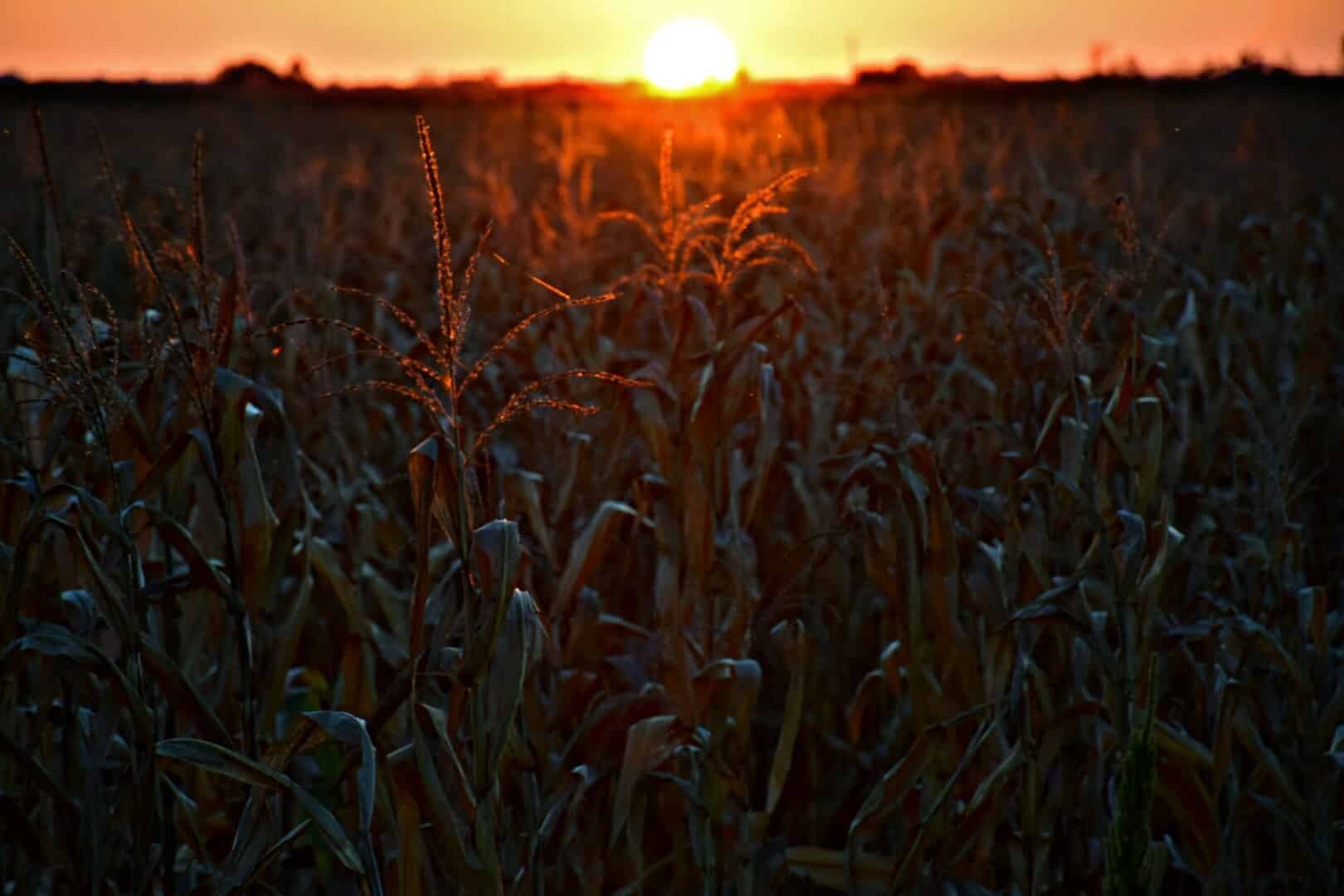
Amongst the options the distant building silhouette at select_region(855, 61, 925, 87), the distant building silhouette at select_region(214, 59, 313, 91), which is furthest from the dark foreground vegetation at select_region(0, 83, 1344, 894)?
the distant building silhouette at select_region(214, 59, 313, 91)

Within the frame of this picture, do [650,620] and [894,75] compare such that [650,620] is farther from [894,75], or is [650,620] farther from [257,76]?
[257,76]

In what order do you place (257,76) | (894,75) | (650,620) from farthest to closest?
(257,76)
(894,75)
(650,620)

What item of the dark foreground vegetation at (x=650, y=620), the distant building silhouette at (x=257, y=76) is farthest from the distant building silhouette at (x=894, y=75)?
the dark foreground vegetation at (x=650, y=620)

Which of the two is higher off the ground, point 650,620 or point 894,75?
point 894,75

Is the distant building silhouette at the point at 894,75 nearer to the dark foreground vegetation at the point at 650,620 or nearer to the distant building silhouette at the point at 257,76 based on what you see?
the distant building silhouette at the point at 257,76

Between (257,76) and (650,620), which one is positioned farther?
(257,76)

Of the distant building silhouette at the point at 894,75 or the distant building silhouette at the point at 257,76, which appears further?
the distant building silhouette at the point at 257,76

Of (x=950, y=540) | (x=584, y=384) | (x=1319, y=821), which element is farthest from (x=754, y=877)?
(x=584, y=384)

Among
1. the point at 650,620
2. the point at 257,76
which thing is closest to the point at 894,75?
the point at 257,76

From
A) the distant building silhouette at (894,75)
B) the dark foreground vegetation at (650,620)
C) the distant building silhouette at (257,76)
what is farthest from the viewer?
the distant building silhouette at (257,76)

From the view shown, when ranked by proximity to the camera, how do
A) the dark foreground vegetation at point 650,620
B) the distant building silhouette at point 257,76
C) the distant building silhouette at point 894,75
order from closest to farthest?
the dark foreground vegetation at point 650,620 → the distant building silhouette at point 894,75 → the distant building silhouette at point 257,76

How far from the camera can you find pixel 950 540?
97.7 inches

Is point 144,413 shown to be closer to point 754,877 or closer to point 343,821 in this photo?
point 343,821

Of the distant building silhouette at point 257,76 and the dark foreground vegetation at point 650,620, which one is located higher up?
the distant building silhouette at point 257,76
